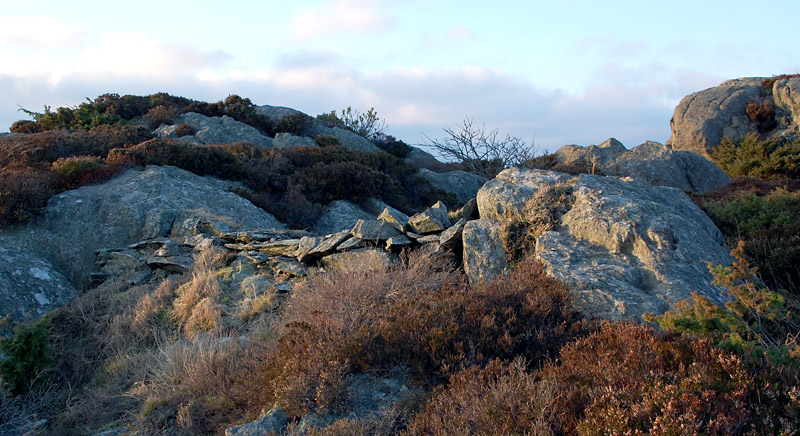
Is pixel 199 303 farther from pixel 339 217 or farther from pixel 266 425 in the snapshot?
pixel 339 217

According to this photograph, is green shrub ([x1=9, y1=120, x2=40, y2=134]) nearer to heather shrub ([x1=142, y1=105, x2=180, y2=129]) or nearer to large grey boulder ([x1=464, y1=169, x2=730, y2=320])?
heather shrub ([x1=142, y1=105, x2=180, y2=129])

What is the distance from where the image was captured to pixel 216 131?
17688 mm

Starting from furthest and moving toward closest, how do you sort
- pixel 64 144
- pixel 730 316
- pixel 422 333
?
pixel 64 144
pixel 422 333
pixel 730 316

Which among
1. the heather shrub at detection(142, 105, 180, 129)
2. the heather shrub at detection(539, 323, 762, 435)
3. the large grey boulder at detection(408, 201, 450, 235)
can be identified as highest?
the heather shrub at detection(142, 105, 180, 129)

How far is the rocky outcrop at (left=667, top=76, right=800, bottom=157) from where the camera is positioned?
26700mm

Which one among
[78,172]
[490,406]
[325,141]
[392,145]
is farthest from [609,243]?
[392,145]

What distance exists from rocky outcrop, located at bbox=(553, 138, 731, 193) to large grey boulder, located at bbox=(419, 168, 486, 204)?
2647 millimetres

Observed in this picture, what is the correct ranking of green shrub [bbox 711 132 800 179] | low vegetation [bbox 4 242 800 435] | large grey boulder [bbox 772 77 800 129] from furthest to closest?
large grey boulder [bbox 772 77 800 129], green shrub [bbox 711 132 800 179], low vegetation [bbox 4 242 800 435]

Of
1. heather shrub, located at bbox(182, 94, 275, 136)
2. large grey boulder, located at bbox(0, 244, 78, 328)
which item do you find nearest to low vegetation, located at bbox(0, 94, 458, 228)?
large grey boulder, located at bbox(0, 244, 78, 328)

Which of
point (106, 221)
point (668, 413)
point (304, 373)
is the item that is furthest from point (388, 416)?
point (106, 221)

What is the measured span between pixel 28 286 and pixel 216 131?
36.0 feet

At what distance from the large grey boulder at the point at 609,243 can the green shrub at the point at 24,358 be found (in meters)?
4.70

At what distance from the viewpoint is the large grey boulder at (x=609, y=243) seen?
14.6ft

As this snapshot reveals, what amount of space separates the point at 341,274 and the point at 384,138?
720 inches
